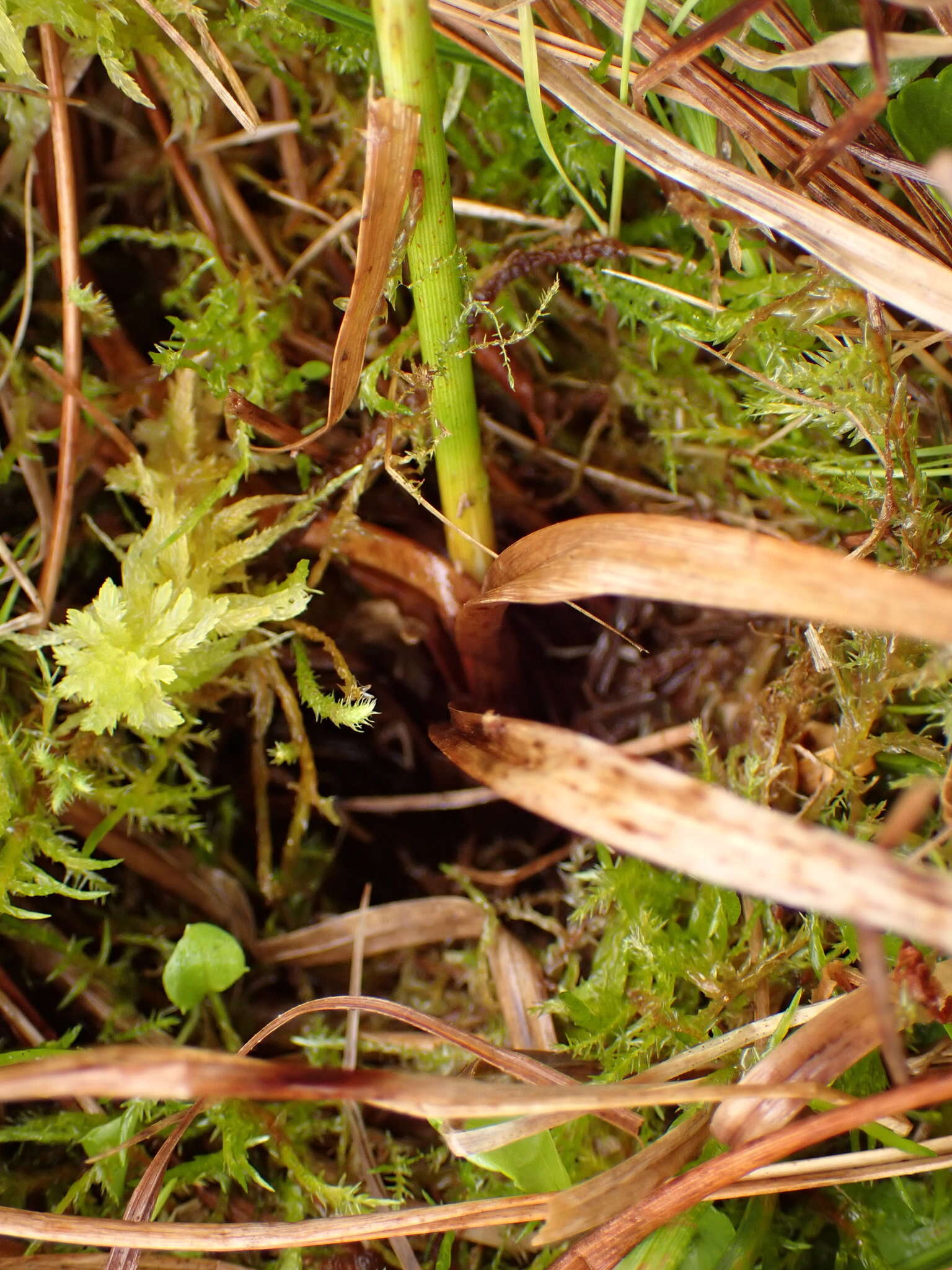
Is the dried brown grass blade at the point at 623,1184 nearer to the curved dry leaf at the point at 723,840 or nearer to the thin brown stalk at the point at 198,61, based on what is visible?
the curved dry leaf at the point at 723,840

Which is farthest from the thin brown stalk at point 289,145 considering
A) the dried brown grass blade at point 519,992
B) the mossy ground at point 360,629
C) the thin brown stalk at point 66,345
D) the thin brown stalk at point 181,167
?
the dried brown grass blade at point 519,992

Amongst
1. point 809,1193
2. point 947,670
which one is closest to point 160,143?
point 947,670

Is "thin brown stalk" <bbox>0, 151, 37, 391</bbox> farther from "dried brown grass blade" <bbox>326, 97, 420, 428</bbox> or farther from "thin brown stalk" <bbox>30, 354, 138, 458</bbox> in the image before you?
"dried brown grass blade" <bbox>326, 97, 420, 428</bbox>

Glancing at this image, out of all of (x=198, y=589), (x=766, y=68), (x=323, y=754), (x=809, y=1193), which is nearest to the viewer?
(x=766, y=68)

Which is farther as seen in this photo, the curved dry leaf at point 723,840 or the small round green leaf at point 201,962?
the small round green leaf at point 201,962

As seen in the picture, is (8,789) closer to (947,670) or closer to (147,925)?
(147,925)
